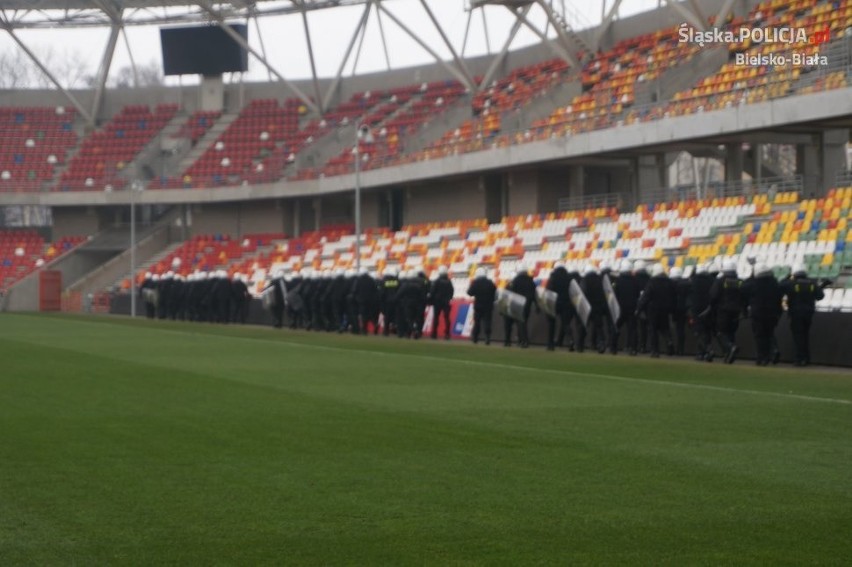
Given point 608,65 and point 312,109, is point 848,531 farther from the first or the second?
point 312,109

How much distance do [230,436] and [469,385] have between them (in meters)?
6.47

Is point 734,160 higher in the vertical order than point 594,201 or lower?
higher

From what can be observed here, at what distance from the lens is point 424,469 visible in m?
10.1

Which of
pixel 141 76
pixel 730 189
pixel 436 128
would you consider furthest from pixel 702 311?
pixel 141 76

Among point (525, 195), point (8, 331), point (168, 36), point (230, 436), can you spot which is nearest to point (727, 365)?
point (230, 436)

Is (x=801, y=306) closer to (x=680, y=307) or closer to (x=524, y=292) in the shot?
(x=680, y=307)

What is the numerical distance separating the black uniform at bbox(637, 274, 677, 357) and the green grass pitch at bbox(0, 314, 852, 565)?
5.37m

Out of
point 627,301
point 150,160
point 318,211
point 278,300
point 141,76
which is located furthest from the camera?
point 141,76

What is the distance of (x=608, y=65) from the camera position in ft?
160

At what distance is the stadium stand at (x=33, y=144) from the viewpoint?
69.4 metres

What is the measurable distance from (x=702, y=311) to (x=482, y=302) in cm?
816

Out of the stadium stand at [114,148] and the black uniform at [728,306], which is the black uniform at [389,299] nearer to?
the black uniform at [728,306]

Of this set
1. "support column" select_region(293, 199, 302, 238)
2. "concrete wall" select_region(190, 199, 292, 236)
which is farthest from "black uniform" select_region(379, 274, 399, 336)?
"concrete wall" select_region(190, 199, 292, 236)

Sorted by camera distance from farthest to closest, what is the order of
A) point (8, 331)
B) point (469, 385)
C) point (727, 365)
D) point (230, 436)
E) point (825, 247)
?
point (8, 331), point (825, 247), point (727, 365), point (469, 385), point (230, 436)
